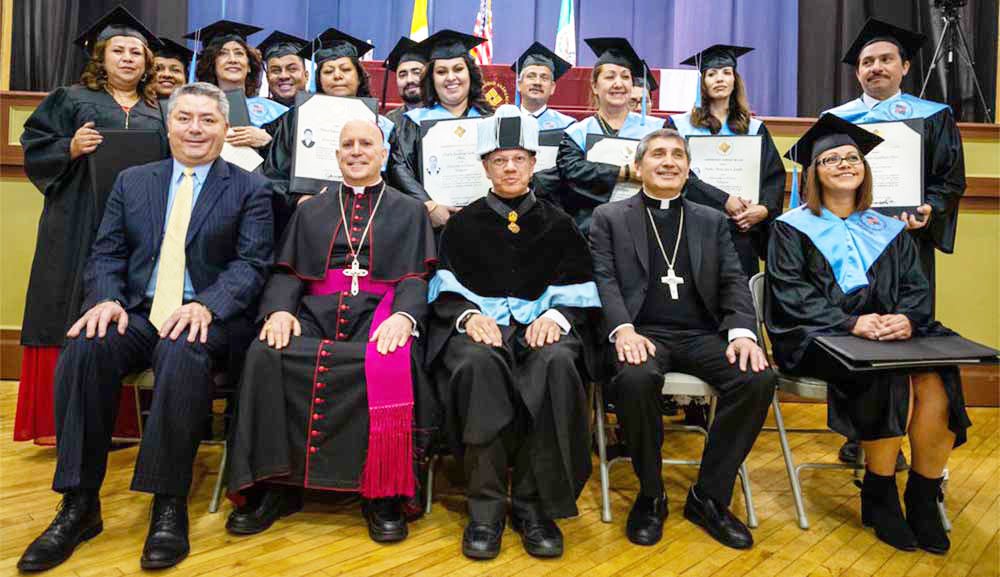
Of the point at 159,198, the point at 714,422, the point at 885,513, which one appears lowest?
the point at 885,513

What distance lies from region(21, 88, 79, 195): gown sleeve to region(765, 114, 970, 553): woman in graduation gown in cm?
360

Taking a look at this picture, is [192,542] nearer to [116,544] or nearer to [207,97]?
[116,544]

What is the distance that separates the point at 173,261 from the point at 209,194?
1.10 ft

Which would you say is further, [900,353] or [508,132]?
[508,132]

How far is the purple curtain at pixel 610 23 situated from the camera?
8219mm

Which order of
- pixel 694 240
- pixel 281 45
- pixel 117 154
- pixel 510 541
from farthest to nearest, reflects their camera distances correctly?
1. pixel 281 45
2. pixel 117 154
3. pixel 694 240
4. pixel 510 541

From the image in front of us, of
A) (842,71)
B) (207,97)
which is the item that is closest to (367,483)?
(207,97)

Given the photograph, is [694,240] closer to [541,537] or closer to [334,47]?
[541,537]

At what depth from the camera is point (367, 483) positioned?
2680mm

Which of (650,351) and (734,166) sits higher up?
(734,166)

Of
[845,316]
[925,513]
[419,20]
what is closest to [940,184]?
[845,316]

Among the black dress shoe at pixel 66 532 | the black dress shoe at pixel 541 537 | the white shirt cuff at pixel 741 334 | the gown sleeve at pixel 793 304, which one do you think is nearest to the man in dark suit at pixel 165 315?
the black dress shoe at pixel 66 532

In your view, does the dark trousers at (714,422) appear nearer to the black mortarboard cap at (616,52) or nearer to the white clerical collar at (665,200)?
the white clerical collar at (665,200)

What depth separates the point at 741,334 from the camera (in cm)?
297
